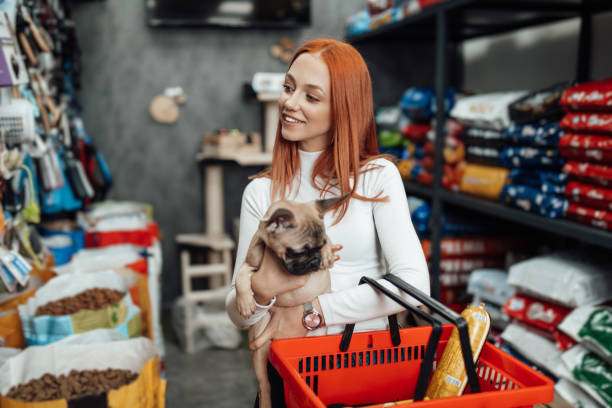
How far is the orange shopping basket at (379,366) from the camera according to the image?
2.84ft

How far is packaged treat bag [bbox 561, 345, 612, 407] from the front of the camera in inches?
61.6

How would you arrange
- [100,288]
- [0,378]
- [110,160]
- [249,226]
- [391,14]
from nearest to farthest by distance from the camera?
[249,226] < [0,378] < [100,288] < [391,14] < [110,160]

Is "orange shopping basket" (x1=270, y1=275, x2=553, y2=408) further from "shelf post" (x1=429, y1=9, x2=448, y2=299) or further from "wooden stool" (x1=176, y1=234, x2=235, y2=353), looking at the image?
"wooden stool" (x1=176, y1=234, x2=235, y2=353)

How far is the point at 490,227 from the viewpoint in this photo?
2775 mm

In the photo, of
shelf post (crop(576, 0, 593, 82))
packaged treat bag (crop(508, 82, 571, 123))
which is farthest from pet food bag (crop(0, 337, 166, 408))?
shelf post (crop(576, 0, 593, 82))

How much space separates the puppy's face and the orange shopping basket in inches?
7.0

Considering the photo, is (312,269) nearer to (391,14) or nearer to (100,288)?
(100,288)

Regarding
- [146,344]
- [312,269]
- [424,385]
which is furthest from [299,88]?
[146,344]

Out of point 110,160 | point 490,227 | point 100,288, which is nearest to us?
point 100,288

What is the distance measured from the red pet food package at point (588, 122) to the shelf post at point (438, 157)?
72 cm

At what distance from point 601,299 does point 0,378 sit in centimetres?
199

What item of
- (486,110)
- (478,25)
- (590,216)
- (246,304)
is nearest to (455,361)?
(246,304)

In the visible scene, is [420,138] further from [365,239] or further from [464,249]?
[365,239]

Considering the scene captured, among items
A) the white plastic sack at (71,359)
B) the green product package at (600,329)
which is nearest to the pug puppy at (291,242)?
the white plastic sack at (71,359)
